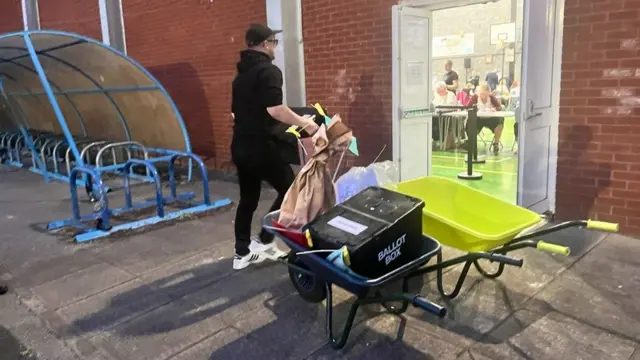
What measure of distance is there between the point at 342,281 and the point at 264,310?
3.24 ft

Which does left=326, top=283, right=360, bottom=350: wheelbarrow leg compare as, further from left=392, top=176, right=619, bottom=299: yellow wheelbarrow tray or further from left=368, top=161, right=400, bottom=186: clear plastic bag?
left=368, top=161, right=400, bottom=186: clear plastic bag

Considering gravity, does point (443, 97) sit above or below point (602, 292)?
above

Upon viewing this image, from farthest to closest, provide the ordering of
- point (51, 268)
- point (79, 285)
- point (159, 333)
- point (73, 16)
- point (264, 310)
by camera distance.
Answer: point (73, 16)
point (51, 268)
point (79, 285)
point (264, 310)
point (159, 333)

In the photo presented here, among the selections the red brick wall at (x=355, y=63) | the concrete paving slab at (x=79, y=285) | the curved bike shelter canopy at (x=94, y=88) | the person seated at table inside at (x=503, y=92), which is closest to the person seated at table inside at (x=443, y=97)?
the person seated at table inside at (x=503, y=92)

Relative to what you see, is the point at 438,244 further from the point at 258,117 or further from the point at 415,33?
the point at 415,33

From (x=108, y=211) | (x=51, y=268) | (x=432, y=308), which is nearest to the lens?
(x=432, y=308)

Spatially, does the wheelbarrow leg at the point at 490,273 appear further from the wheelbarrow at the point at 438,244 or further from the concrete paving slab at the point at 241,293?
the concrete paving slab at the point at 241,293

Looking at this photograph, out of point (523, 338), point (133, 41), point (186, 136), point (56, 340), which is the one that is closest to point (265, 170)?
point (56, 340)

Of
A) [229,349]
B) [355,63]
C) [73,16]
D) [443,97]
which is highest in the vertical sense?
[73,16]

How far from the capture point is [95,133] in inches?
359

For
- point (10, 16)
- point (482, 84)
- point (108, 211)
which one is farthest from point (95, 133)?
point (482, 84)

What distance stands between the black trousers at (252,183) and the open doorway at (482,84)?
3696 millimetres

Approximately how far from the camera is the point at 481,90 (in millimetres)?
9594

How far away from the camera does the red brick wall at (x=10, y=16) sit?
496 inches
